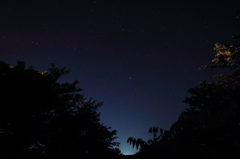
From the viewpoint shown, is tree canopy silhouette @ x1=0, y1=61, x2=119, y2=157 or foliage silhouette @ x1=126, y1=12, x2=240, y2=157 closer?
foliage silhouette @ x1=126, y1=12, x2=240, y2=157

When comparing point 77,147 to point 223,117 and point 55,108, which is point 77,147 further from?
point 223,117

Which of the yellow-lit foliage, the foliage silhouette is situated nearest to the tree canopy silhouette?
the foliage silhouette

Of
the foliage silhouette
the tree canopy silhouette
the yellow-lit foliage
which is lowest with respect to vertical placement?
the foliage silhouette

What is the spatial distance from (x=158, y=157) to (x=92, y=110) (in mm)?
18116

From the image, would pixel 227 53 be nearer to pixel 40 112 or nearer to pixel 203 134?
pixel 203 134

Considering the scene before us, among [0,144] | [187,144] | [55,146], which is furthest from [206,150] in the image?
[55,146]

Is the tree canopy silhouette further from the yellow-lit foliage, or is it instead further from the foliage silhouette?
the yellow-lit foliage

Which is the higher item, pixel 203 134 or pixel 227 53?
pixel 227 53

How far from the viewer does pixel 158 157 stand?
349 centimetres

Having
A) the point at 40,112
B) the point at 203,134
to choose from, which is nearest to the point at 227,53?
the point at 203,134

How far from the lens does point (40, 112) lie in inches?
466

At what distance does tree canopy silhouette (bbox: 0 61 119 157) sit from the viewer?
9.92 metres

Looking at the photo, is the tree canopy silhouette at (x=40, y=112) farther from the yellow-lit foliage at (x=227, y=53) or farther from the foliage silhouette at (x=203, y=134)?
the yellow-lit foliage at (x=227, y=53)

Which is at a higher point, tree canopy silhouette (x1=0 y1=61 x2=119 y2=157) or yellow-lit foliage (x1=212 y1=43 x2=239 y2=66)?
yellow-lit foliage (x1=212 y1=43 x2=239 y2=66)
